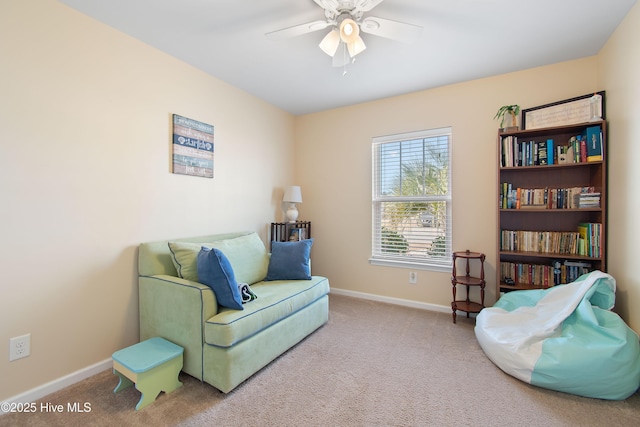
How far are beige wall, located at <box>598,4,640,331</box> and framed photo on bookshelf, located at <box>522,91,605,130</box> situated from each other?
82 mm

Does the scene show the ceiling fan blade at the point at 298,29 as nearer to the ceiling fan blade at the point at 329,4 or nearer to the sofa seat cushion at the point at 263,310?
the ceiling fan blade at the point at 329,4

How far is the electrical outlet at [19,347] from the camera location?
5.33 ft

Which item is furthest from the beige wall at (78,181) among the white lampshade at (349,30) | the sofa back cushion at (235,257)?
the white lampshade at (349,30)

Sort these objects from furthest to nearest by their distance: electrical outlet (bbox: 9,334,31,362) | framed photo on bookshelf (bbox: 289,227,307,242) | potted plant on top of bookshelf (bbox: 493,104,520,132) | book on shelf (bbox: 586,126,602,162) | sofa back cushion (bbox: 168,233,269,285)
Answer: framed photo on bookshelf (bbox: 289,227,307,242)
potted plant on top of bookshelf (bbox: 493,104,520,132)
book on shelf (bbox: 586,126,602,162)
sofa back cushion (bbox: 168,233,269,285)
electrical outlet (bbox: 9,334,31,362)

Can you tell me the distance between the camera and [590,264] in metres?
2.38

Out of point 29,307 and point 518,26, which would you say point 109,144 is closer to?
point 29,307

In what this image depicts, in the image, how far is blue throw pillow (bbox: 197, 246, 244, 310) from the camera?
1.87m

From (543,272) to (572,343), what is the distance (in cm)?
99

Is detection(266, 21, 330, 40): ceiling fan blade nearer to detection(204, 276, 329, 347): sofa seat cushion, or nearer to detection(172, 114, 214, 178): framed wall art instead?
detection(172, 114, 214, 178): framed wall art

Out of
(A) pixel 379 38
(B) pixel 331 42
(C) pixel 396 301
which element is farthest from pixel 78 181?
(C) pixel 396 301

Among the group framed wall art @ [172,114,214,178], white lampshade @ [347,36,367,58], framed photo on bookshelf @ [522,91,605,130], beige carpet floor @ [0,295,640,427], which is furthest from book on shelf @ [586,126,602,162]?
framed wall art @ [172,114,214,178]

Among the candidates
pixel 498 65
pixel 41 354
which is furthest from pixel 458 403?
pixel 498 65

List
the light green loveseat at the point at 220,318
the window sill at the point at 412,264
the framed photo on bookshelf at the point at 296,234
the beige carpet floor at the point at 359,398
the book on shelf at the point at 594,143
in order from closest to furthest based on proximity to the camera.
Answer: the beige carpet floor at the point at 359,398
the light green loveseat at the point at 220,318
the book on shelf at the point at 594,143
the window sill at the point at 412,264
the framed photo on bookshelf at the point at 296,234

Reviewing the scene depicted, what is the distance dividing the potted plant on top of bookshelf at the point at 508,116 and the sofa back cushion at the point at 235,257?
263 cm
